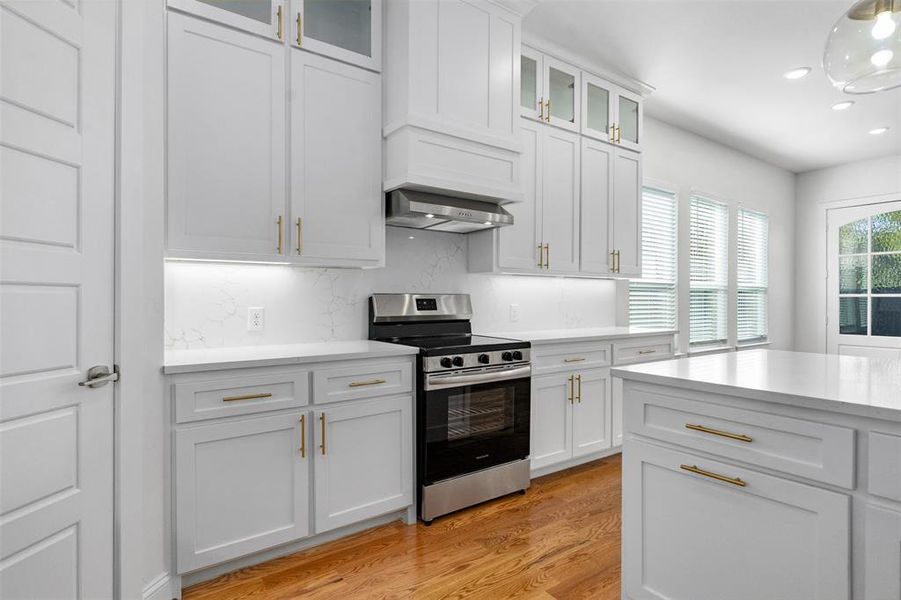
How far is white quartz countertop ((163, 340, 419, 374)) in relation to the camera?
2.04 meters

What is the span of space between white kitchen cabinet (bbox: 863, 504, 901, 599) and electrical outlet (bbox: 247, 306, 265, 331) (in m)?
2.52

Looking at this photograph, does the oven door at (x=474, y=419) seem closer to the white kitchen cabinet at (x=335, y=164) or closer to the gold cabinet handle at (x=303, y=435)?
the gold cabinet handle at (x=303, y=435)

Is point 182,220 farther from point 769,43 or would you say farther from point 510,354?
point 769,43

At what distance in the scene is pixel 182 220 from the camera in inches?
85.2

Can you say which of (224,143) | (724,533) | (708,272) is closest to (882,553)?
(724,533)

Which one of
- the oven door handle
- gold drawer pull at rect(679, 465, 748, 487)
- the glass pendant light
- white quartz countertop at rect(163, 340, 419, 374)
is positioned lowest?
gold drawer pull at rect(679, 465, 748, 487)

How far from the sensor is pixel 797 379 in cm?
156

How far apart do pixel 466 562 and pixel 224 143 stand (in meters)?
2.17

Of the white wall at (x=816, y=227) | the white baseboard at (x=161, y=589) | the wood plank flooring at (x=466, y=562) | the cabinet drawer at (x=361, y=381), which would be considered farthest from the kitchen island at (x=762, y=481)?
the white wall at (x=816, y=227)

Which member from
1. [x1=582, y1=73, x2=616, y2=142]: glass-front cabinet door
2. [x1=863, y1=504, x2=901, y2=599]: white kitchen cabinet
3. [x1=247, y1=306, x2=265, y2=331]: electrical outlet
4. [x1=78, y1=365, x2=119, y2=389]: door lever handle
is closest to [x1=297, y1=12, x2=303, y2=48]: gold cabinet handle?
[x1=247, y1=306, x2=265, y2=331]: electrical outlet

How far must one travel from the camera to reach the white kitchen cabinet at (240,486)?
6.58 feet

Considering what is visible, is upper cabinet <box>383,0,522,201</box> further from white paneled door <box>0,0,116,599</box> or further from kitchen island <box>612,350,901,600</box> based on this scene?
kitchen island <box>612,350,901,600</box>

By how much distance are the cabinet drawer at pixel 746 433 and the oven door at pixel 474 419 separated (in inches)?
43.8

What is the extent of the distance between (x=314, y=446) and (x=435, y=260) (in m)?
1.49
